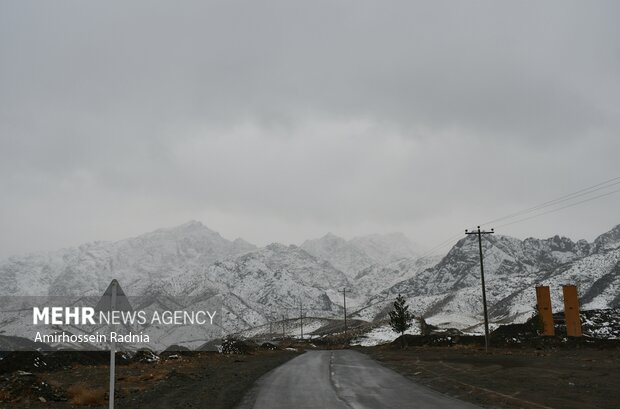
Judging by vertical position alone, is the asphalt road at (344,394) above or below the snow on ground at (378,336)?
above

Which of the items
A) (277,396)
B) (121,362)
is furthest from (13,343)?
(277,396)

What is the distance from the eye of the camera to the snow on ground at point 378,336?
113m

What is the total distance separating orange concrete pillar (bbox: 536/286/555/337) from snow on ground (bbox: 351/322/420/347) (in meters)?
52.5

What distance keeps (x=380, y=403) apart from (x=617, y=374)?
13585 millimetres

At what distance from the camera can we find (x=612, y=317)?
7400 cm

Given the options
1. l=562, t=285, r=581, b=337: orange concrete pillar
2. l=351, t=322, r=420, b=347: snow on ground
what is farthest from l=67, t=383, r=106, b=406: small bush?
l=351, t=322, r=420, b=347: snow on ground

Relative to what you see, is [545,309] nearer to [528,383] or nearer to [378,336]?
[528,383]

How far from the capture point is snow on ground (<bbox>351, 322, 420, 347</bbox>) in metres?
113

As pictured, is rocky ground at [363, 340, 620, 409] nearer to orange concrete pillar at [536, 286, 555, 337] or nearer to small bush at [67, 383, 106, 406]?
small bush at [67, 383, 106, 406]

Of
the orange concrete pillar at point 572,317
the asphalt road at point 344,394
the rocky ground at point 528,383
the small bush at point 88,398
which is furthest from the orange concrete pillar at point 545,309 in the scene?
the small bush at point 88,398

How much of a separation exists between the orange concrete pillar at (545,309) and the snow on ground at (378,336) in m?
52.5

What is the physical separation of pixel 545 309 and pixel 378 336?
71.8 metres

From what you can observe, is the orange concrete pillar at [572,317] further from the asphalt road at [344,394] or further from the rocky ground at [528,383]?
the asphalt road at [344,394]

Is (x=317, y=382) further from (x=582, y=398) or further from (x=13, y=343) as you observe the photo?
(x=13, y=343)
